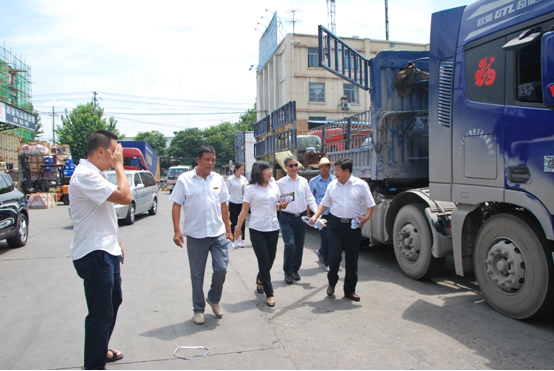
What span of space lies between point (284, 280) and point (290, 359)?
2.45m

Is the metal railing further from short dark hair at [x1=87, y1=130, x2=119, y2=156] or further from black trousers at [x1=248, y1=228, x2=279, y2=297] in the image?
short dark hair at [x1=87, y1=130, x2=119, y2=156]

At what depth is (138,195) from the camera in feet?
41.9

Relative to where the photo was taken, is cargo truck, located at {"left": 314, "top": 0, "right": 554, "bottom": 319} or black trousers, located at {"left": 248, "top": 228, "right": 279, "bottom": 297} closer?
cargo truck, located at {"left": 314, "top": 0, "right": 554, "bottom": 319}

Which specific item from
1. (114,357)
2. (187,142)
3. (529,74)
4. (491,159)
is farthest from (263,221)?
(187,142)

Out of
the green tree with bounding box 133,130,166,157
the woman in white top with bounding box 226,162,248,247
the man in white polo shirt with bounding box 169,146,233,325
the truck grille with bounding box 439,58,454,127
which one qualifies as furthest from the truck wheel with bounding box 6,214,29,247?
the green tree with bounding box 133,130,166,157

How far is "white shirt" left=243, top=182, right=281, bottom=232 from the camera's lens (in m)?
4.75

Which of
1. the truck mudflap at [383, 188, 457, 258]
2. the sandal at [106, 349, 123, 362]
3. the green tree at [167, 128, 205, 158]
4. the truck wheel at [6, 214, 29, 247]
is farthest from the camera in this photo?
the green tree at [167, 128, 205, 158]

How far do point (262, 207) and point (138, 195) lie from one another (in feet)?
29.8

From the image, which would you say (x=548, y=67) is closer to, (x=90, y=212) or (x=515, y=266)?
(x=515, y=266)

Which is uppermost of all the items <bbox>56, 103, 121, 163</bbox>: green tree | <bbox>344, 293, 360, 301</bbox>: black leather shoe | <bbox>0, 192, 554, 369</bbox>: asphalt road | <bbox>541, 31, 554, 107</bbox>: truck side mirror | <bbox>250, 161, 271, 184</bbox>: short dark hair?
<bbox>56, 103, 121, 163</bbox>: green tree

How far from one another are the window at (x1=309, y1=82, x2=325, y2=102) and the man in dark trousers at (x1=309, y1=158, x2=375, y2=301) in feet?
91.5

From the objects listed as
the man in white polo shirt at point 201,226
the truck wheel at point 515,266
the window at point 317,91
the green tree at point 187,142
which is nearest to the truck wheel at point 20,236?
the man in white polo shirt at point 201,226

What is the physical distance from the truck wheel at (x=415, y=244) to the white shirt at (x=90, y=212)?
4.08 metres

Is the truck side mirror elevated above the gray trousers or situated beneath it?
elevated above
